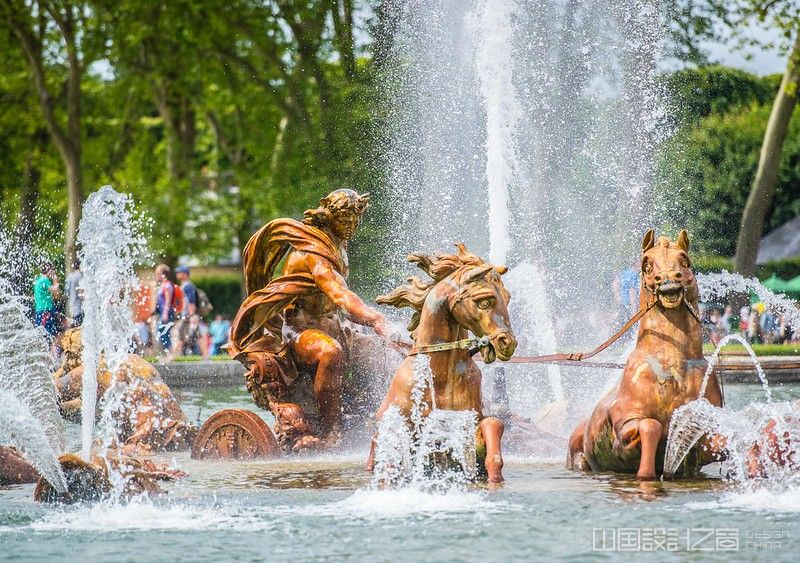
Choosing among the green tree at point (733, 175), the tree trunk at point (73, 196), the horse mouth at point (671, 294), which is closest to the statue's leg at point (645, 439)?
the horse mouth at point (671, 294)

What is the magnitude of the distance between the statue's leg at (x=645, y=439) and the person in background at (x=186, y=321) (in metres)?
13.8

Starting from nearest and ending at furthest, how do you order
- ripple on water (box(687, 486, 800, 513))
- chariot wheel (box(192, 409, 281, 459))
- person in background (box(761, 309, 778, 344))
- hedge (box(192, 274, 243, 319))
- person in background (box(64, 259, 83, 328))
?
1. ripple on water (box(687, 486, 800, 513))
2. chariot wheel (box(192, 409, 281, 459))
3. person in background (box(64, 259, 83, 328))
4. person in background (box(761, 309, 778, 344))
5. hedge (box(192, 274, 243, 319))

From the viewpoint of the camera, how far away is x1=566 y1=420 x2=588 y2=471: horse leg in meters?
9.39

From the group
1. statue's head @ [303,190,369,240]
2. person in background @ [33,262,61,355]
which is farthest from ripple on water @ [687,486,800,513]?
person in background @ [33,262,61,355]

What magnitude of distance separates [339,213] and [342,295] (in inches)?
31.0

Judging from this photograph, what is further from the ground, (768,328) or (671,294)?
(768,328)

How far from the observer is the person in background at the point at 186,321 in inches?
895

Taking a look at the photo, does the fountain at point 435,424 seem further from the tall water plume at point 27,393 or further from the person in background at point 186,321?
the person in background at point 186,321

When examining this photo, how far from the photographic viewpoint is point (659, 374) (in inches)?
345

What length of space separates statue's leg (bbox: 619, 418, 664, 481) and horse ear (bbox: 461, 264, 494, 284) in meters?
1.25

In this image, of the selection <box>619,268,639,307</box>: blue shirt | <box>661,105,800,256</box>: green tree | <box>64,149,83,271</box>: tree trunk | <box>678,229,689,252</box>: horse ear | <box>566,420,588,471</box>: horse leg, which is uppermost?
<box>661,105,800,256</box>: green tree

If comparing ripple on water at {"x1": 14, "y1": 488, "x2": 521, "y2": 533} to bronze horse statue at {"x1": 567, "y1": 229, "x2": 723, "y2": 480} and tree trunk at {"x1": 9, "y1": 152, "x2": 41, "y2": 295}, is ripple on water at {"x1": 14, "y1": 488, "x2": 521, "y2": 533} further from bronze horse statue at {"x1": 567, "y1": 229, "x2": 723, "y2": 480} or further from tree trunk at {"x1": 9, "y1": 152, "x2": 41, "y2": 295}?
tree trunk at {"x1": 9, "y1": 152, "x2": 41, "y2": 295}

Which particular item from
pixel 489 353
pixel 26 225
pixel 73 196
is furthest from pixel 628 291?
pixel 26 225

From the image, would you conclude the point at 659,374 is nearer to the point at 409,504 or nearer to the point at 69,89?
the point at 409,504
